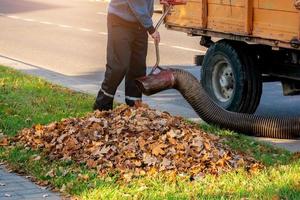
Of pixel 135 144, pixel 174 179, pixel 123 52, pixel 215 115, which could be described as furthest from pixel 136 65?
pixel 174 179

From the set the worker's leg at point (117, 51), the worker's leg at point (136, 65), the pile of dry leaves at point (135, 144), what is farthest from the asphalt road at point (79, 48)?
the pile of dry leaves at point (135, 144)

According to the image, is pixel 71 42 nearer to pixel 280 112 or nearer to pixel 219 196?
pixel 280 112

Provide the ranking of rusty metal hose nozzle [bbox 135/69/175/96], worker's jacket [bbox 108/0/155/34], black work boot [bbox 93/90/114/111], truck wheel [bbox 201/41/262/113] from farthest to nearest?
truck wheel [bbox 201/41/262/113] < black work boot [bbox 93/90/114/111] < worker's jacket [bbox 108/0/155/34] < rusty metal hose nozzle [bbox 135/69/175/96]

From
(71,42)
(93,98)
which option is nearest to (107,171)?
(93,98)

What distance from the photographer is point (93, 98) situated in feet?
34.7

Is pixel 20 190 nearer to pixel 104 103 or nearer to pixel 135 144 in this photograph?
pixel 135 144

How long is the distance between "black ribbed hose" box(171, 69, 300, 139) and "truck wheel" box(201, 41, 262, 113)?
82 centimetres

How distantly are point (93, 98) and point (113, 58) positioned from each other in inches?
71.1

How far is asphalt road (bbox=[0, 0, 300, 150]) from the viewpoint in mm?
11148

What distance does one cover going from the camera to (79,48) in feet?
58.4

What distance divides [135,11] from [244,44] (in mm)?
1689

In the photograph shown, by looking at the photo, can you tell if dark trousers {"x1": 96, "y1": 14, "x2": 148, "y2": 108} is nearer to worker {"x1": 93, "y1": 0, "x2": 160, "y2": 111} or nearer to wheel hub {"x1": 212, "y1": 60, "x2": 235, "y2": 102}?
worker {"x1": 93, "y1": 0, "x2": 160, "y2": 111}

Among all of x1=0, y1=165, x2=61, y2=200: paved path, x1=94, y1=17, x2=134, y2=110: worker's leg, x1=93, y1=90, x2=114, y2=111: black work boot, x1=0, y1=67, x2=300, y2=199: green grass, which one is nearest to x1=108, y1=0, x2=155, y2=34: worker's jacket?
x1=94, y1=17, x2=134, y2=110: worker's leg

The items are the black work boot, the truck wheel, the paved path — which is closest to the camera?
the paved path
